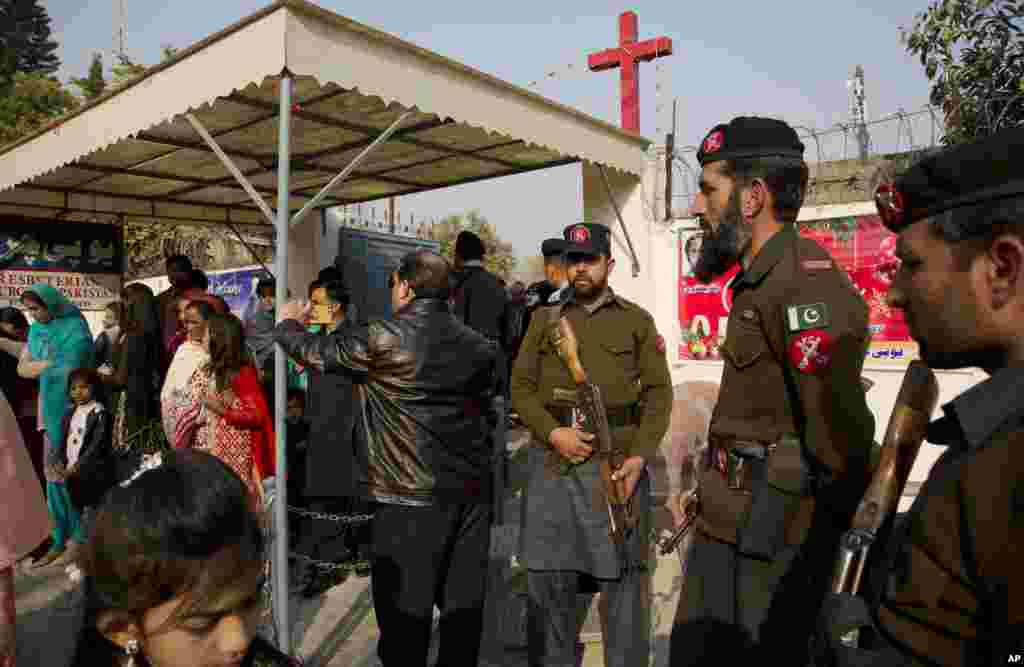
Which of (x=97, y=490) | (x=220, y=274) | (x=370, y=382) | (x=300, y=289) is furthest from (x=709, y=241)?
(x=220, y=274)

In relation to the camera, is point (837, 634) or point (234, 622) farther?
point (234, 622)

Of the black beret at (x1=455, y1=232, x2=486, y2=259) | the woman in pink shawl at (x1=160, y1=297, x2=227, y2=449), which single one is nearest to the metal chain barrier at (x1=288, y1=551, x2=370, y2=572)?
the woman in pink shawl at (x1=160, y1=297, x2=227, y2=449)

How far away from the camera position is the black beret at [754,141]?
6.59ft

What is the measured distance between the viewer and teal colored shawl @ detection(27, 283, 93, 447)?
17.4 feet

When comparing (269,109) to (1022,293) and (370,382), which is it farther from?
(1022,293)

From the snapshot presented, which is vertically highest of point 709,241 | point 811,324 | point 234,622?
point 709,241

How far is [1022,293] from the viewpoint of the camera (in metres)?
0.89

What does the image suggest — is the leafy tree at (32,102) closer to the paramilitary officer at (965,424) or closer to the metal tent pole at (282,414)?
the metal tent pole at (282,414)

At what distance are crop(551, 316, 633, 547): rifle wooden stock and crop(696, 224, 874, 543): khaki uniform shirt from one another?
33.5 inches

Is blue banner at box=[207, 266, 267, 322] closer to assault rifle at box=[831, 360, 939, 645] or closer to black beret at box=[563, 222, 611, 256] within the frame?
black beret at box=[563, 222, 611, 256]

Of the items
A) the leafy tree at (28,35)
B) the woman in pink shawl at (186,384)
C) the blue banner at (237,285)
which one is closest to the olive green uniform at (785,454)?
the woman in pink shawl at (186,384)

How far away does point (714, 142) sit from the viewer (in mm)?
2096

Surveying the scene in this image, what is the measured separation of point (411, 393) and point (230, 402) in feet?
4.72

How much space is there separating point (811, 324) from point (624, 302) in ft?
4.66
